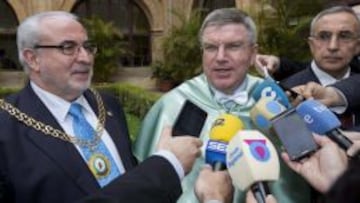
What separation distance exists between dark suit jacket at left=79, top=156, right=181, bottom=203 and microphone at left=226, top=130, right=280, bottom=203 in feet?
0.54

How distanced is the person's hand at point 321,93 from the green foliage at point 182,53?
465 inches

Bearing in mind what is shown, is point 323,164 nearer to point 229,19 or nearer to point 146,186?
point 146,186

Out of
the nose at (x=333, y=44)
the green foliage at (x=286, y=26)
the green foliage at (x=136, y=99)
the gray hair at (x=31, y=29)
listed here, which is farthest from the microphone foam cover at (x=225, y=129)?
the green foliage at (x=286, y=26)

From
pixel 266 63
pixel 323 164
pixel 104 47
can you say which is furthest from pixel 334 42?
pixel 104 47

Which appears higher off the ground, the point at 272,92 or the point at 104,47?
the point at 272,92

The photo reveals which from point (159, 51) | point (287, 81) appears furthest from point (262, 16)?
point (287, 81)

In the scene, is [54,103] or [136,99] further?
[136,99]

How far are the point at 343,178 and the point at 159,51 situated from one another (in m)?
16.0

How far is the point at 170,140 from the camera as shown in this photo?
1738 millimetres

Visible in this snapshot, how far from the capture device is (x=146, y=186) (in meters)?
1.48

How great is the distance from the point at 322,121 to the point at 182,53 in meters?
13.0

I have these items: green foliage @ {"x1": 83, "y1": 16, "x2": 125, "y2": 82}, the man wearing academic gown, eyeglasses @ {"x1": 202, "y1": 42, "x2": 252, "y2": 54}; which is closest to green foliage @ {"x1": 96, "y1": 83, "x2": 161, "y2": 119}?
green foliage @ {"x1": 83, "y1": 16, "x2": 125, "y2": 82}

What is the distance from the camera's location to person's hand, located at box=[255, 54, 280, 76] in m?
2.75

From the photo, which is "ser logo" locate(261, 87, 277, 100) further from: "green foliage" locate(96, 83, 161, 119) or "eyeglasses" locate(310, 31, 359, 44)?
"green foliage" locate(96, 83, 161, 119)
